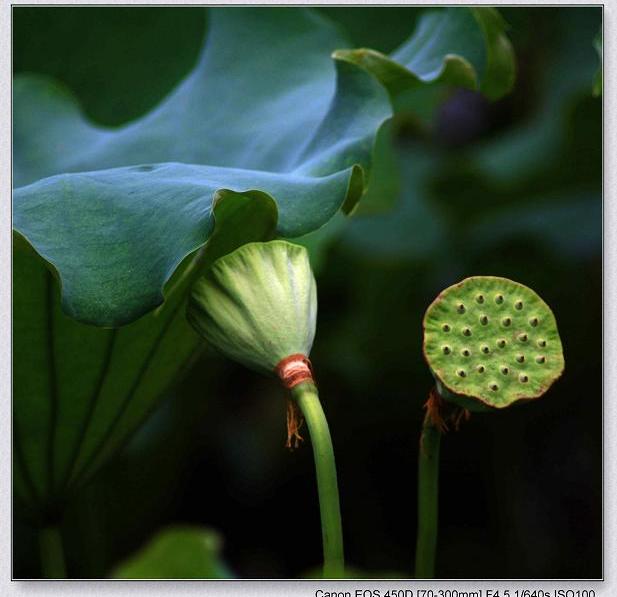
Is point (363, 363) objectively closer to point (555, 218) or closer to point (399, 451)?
point (399, 451)

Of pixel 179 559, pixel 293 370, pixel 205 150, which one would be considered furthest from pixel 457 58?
pixel 179 559

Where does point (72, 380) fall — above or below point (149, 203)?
below

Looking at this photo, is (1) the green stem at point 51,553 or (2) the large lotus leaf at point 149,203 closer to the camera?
(2) the large lotus leaf at point 149,203

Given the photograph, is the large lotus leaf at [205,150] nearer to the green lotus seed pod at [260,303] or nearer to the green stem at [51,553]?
the green lotus seed pod at [260,303]

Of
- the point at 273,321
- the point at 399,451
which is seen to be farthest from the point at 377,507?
the point at 273,321

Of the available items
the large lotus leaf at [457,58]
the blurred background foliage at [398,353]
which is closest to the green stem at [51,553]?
the blurred background foliage at [398,353]

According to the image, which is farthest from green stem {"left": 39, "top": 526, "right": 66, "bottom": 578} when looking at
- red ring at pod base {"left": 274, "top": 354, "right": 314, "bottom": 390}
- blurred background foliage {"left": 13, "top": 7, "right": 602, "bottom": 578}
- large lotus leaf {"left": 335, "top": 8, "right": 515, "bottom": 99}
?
large lotus leaf {"left": 335, "top": 8, "right": 515, "bottom": 99}

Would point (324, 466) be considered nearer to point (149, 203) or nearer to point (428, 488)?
point (428, 488)
